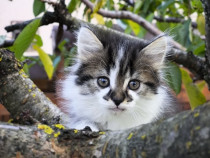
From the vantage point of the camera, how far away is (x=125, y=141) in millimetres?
856

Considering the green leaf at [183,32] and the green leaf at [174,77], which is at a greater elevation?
the green leaf at [183,32]

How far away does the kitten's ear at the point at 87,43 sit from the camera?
1800 mm

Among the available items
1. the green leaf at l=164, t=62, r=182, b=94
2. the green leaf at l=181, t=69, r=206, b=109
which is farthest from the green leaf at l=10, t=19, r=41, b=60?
the green leaf at l=181, t=69, r=206, b=109

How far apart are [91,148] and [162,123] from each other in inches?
11.8

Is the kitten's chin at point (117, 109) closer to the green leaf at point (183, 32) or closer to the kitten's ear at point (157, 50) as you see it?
the kitten's ear at point (157, 50)

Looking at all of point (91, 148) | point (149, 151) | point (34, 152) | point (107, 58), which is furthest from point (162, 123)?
point (107, 58)

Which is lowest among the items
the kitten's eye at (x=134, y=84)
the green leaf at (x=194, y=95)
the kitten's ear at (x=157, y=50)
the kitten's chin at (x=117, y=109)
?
the green leaf at (x=194, y=95)

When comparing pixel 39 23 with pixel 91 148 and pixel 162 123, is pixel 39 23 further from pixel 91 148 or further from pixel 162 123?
pixel 162 123

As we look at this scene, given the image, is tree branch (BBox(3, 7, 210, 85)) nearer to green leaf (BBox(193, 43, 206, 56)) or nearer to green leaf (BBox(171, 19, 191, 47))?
green leaf (BBox(193, 43, 206, 56))

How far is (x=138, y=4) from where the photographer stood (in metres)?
2.40

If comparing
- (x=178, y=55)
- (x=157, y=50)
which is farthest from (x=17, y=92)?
(x=178, y=55)

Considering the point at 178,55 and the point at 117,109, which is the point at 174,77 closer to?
the point at 178,55

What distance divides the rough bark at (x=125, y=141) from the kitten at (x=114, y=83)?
553 millimetres

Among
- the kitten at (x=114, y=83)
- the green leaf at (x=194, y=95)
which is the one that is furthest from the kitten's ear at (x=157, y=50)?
the green leaf at (x=194, y=95)
